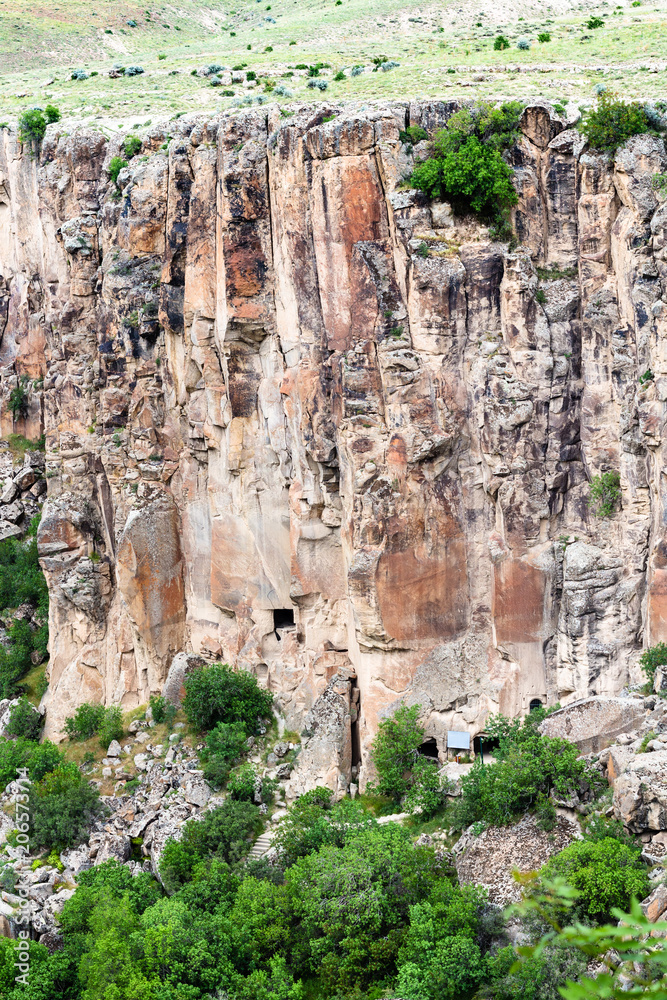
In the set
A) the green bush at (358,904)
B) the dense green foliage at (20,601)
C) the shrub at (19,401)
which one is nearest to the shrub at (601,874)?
the green bush at (358,904)

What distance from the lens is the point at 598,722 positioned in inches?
1258

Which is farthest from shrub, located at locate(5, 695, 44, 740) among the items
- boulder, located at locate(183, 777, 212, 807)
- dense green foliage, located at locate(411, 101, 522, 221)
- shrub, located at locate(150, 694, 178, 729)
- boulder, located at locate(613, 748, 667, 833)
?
boulder, located at locate(613, 748, 667, 833)

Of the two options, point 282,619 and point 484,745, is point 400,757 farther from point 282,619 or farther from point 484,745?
point 282,619

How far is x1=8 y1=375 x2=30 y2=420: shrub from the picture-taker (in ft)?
182

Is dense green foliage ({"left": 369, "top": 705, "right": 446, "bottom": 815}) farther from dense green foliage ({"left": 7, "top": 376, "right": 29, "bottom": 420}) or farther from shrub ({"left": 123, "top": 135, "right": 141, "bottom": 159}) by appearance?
dense green foliage ({"left": 7, "top": 376, "right": 29, "bottom": 420})

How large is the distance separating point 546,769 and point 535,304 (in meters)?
16.0

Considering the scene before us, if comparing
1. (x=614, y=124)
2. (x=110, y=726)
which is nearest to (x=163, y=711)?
(x=110, y=726)

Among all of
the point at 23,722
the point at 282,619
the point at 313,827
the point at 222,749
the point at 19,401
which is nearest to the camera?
the point at 313,827

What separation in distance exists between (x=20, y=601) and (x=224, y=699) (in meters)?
15.6

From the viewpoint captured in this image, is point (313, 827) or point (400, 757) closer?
point (313, 827)

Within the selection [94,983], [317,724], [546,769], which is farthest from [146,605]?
[546,769]

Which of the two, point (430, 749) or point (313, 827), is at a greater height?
point (313, 827)

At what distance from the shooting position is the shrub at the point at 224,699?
135 feet

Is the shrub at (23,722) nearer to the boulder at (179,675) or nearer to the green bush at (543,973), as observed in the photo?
the boulder at (179,675)
